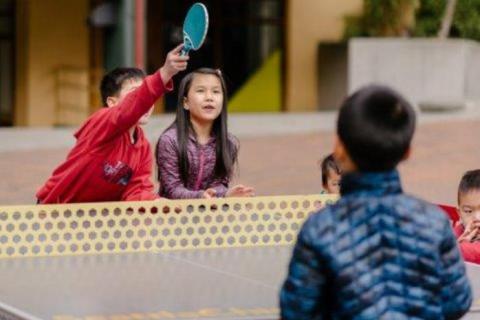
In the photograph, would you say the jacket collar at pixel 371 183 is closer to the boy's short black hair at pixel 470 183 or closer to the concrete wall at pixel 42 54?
the boy's short black hair at pixel 470 183

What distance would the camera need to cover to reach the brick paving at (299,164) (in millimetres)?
11289

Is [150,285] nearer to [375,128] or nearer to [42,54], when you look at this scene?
[375,128]

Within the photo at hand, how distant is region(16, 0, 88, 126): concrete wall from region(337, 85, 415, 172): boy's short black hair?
1699 cm

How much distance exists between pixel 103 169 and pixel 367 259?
235 centimetres

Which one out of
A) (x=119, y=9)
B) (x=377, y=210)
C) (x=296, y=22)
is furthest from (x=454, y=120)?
(x=377, y=210)

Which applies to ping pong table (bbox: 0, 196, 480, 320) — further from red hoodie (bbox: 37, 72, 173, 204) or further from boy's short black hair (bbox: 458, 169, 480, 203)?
boy's short black hair (bbox: 458, 169, 480, 203)

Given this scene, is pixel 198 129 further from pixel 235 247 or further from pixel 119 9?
pixel 119 9

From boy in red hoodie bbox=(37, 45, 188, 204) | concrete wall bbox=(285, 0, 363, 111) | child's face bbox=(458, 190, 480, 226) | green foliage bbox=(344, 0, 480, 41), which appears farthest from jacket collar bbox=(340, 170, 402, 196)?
concrete wall bbox=(285, 0, 363, 111)

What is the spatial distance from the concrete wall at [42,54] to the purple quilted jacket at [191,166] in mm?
14048

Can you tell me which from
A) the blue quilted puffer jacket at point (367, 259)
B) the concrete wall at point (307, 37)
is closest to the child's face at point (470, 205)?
the blue quilted puffer jacket at point (367, 259)

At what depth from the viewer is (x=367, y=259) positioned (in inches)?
96.0

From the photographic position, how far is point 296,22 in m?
22.2

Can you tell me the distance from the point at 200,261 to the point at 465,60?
672 inches

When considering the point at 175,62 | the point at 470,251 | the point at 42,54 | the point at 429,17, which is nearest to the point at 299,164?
the point at 42,54
